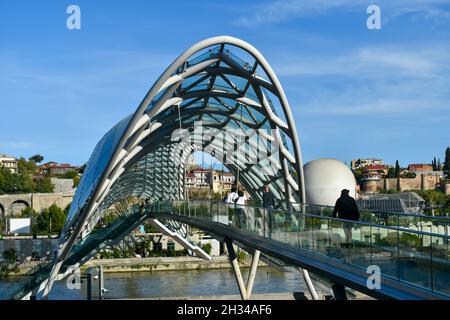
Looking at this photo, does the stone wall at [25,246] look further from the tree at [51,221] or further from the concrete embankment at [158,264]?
the tree at [51,221]

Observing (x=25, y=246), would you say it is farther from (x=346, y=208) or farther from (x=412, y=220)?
(x=346, y=208)

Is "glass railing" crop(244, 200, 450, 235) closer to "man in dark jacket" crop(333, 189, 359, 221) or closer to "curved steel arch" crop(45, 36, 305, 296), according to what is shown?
"man in dark jacket" crop(333, 189, 359, 221)

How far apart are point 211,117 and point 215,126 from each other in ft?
2.99

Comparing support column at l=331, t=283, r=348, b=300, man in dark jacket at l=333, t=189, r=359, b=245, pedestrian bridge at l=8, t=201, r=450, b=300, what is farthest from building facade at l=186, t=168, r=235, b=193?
support column at l=331, t=283, r=348, b=300

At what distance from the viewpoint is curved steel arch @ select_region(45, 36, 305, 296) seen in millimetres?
30250

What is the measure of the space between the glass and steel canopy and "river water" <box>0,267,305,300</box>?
26.1 ft

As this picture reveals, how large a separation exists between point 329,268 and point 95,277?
4916 cm

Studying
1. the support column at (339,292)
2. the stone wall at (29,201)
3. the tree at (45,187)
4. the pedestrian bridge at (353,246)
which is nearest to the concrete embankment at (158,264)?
the pedestrian bridge at (353,246)

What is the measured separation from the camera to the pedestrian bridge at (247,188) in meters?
12.7

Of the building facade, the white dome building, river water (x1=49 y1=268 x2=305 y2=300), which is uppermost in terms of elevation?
the building facade

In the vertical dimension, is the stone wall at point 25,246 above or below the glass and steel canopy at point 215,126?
below

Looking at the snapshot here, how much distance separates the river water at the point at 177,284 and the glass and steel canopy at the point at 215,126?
796cm

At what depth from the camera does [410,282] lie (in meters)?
12.0
